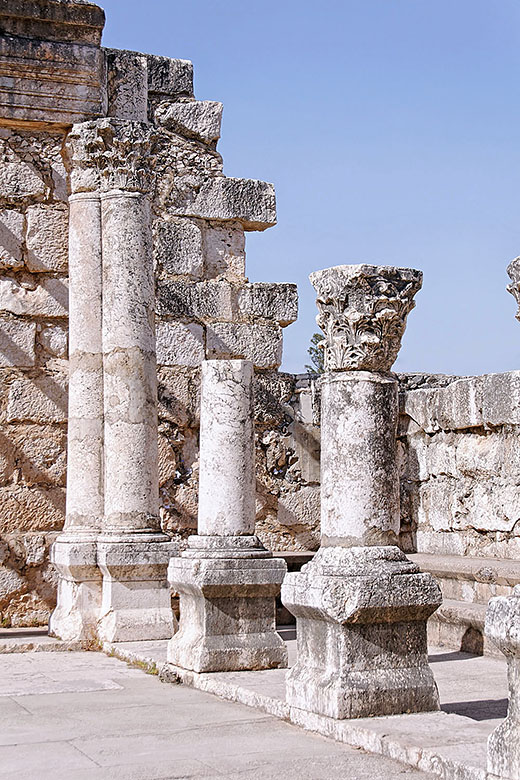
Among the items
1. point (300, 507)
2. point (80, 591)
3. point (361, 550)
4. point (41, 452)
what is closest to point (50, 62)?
point (41, 452)

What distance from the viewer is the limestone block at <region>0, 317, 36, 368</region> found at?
35.0 ft

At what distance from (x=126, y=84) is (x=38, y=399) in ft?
10.1

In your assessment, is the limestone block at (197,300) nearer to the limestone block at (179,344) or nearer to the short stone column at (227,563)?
the limestone block at (179,344)

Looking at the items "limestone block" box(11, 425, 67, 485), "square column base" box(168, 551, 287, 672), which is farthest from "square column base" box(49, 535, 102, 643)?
"square column base" box(168, 551, 287, 672)

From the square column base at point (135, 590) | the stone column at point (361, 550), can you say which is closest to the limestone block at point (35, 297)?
the square column base at point (135, 590)

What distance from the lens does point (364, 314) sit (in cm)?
631

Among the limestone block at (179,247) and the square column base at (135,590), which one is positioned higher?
the limestone block at (179,247)

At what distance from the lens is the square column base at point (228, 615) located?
7.73m

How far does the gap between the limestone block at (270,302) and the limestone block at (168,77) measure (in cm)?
204

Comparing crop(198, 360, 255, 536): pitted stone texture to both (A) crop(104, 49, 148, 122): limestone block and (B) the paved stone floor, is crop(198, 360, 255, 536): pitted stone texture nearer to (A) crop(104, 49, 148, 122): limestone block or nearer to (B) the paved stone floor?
(B) the paved stone floor

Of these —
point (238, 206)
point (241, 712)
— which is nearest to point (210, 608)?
point (241, 712)

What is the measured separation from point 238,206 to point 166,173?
30.9 inches

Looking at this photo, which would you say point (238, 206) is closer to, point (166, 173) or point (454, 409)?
point (166, 173)

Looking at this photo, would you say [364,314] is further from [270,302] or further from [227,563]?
[270,302]
